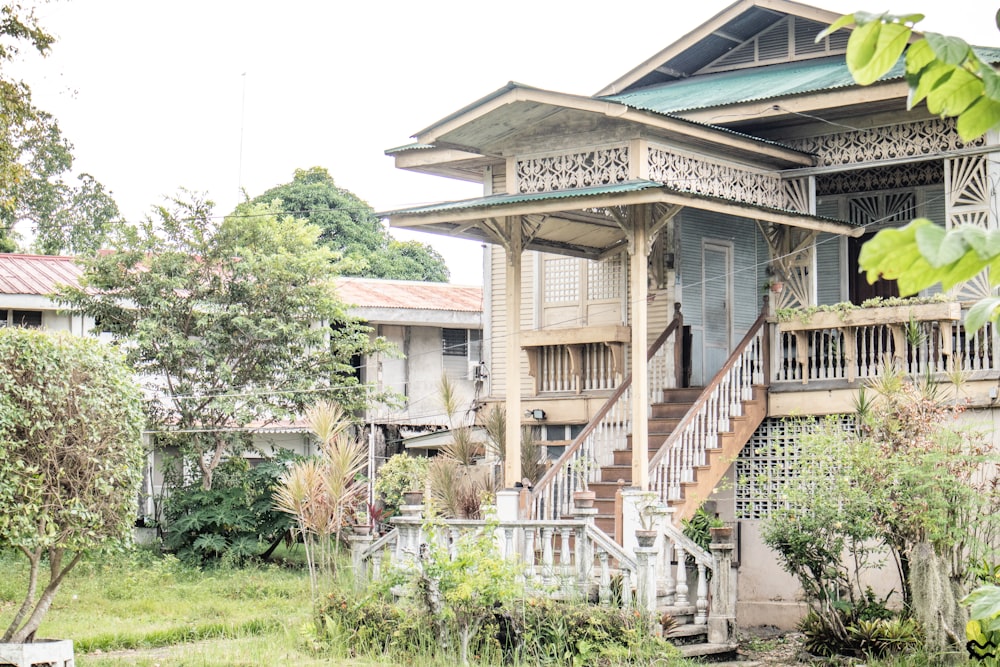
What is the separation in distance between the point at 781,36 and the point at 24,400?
10775 mm

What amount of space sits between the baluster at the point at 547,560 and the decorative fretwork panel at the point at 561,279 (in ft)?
18.8

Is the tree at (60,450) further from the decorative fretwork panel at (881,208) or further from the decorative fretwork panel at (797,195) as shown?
the decorative fretwork panel at (881,208)

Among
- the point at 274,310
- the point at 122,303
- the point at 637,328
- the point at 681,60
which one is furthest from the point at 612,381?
the point at 122,303

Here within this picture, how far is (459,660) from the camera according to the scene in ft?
37.4

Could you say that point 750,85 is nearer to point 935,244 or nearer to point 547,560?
point 547,560

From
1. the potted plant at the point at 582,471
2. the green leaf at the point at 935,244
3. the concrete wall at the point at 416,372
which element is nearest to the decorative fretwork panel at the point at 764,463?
the potted plant at the point at 582,471

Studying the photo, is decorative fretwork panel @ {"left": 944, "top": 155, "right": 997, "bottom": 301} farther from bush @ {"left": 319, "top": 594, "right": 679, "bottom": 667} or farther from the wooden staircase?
bush @ {"left": 319, "top": 594, "right": 679, "bottom": 667}

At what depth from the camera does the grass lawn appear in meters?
12.3

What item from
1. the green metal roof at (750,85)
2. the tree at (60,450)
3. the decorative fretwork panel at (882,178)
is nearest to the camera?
the tree at (60,450)

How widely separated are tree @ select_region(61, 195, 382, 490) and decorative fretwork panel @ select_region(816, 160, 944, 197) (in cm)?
918

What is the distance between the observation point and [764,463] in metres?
14.8

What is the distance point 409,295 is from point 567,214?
15.5 metres

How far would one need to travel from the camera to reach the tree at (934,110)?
6.29ft

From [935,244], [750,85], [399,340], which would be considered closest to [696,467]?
[750,85]
